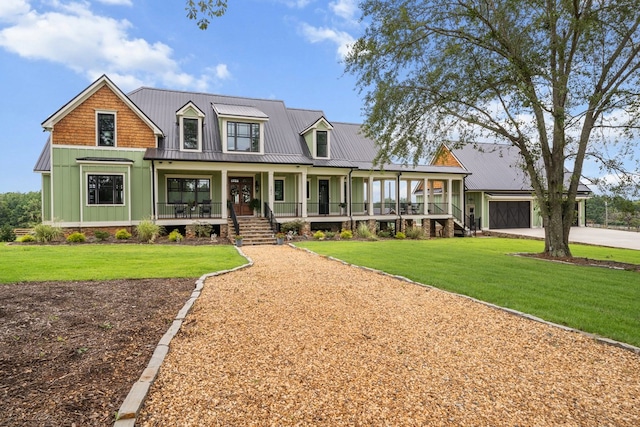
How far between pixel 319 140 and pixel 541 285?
1728 cm

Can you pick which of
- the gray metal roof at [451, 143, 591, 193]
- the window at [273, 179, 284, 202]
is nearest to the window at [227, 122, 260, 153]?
the window at [273, 179, 284, 202]

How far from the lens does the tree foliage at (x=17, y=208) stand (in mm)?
41219

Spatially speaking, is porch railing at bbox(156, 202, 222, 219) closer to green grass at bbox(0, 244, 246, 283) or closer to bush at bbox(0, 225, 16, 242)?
green grass at bbox(0, 244, 246, 283)

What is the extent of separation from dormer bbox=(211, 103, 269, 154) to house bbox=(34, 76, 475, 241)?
0.19 feet

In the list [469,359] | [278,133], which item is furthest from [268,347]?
[278,133]

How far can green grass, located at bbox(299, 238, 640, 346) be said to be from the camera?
18.8 ft

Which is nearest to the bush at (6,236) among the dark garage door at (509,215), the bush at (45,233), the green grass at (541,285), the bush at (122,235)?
the bush at (45,233)

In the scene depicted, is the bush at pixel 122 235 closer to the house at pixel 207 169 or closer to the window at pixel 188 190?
the house at pixel 207 169

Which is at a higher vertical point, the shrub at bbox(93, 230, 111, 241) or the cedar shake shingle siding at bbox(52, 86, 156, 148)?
the cedar shake shingle siding at bbox(52, 86, 156, 148)

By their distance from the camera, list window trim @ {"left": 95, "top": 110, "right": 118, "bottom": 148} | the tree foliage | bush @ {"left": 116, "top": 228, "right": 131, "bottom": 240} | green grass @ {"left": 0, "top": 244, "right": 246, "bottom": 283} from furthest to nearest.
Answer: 1. the tree foliage
2. window trim @ {"left": 95, "top": 110, "right": 118, "bottom": 148}
3. bush @ {"left": 116, "top": 228, "right": 131, "bottom": 240}
4. green grass @ {"left": 0, "top": 244, "right": 246, "bottom": 283}

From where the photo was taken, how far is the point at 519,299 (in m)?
6.88

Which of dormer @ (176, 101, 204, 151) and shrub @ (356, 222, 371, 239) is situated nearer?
dormer @ (176, 101, 204, 151)

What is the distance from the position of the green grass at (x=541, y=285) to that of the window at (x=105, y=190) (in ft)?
39.3

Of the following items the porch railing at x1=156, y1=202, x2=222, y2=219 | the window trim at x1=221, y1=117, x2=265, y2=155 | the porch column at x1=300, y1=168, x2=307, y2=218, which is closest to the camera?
the porch railing at x1=156, y1=202, x2=222, y2=219
